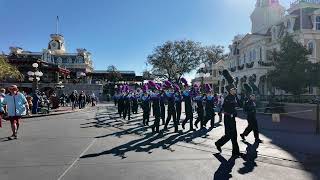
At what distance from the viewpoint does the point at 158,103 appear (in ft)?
54.4

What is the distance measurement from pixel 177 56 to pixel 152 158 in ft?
193

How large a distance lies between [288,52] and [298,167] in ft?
72.4

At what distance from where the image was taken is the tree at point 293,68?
1165 inches

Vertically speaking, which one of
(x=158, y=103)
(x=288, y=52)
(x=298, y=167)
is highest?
(x=288, y=52)

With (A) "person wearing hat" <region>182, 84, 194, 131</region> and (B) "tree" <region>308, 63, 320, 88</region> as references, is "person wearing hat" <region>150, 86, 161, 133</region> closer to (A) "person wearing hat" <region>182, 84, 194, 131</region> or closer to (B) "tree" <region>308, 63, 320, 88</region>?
(A) "person wearing hat" <region>182, 84, 194, 131</region>

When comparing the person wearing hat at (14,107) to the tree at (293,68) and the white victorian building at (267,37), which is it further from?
the white victorian building at (267,37)

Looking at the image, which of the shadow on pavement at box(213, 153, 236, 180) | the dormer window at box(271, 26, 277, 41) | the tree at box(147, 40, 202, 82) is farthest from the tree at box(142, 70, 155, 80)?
the shadow on pavement at box(213, 153, 236, 180)

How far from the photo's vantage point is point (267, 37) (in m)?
49.5

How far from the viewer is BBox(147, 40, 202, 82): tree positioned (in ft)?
221

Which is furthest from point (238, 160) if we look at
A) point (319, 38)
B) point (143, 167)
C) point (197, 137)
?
point (319, 38)

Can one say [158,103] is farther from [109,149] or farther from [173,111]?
[109,149]

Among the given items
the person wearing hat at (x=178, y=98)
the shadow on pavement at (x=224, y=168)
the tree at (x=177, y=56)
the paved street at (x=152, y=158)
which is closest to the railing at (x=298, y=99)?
the person wearing hat at (x=178, y=98)

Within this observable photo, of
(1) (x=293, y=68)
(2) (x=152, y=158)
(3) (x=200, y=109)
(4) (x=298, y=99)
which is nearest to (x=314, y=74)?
(1) (x=293, y=68)

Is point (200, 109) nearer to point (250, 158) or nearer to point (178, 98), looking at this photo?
point (178, 98)
